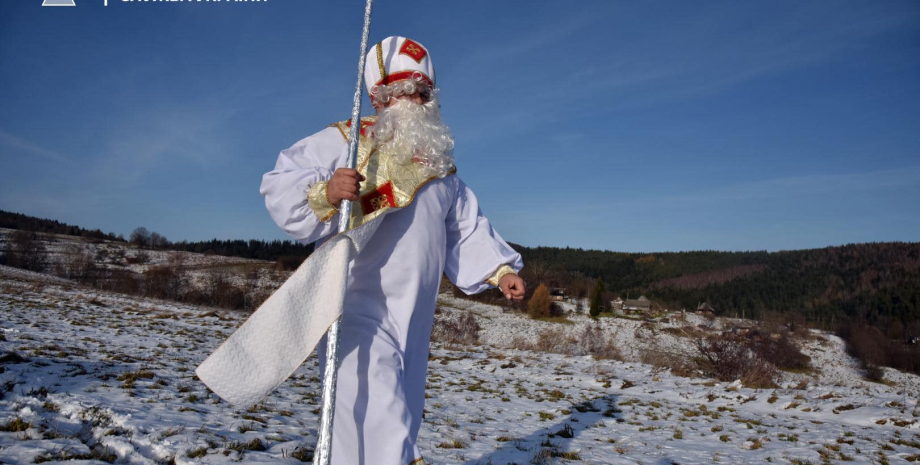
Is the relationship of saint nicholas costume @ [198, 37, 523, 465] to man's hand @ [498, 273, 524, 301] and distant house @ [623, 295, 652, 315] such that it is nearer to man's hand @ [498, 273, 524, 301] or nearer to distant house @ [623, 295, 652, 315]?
man's hand @ [498, 273, 524, 301]

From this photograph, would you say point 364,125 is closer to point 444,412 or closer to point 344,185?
point 344,185

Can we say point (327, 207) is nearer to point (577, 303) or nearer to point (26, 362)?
point (26, 362)

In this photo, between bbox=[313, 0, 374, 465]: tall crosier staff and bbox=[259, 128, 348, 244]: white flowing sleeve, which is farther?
bbox=[259, 128, 348, 244]: white flowing sleeve

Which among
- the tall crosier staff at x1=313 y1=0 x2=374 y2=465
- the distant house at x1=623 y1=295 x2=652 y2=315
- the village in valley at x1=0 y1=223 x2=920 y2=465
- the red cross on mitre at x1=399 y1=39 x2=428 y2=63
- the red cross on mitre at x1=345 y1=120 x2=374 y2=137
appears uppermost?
the red cross on mitre at x1=399 y1=39 x2=428 y2=63

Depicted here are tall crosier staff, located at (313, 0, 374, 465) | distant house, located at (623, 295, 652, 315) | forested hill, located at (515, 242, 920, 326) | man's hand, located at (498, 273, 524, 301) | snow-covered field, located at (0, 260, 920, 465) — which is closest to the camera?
tall crosier staff, located at (313, 0, 374, 465)

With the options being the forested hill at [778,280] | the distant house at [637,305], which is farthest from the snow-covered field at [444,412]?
the distant house at [637,305]

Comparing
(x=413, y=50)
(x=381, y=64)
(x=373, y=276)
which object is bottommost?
(x=373, y=276)

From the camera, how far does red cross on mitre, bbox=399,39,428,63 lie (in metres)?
2.76

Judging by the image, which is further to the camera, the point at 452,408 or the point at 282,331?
the point at 452,408

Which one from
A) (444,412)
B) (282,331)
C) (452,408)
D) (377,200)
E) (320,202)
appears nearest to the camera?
(282,331)

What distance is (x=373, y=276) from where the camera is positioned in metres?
2.35

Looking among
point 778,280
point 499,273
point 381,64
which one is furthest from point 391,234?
point 778,280

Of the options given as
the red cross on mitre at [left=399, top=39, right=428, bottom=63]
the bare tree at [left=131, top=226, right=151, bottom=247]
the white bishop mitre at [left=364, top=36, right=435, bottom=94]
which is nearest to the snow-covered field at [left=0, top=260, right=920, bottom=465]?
the white bishop mitre at [left=364, top=36, right=435, bottom=94]

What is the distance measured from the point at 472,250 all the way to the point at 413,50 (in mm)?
1162
